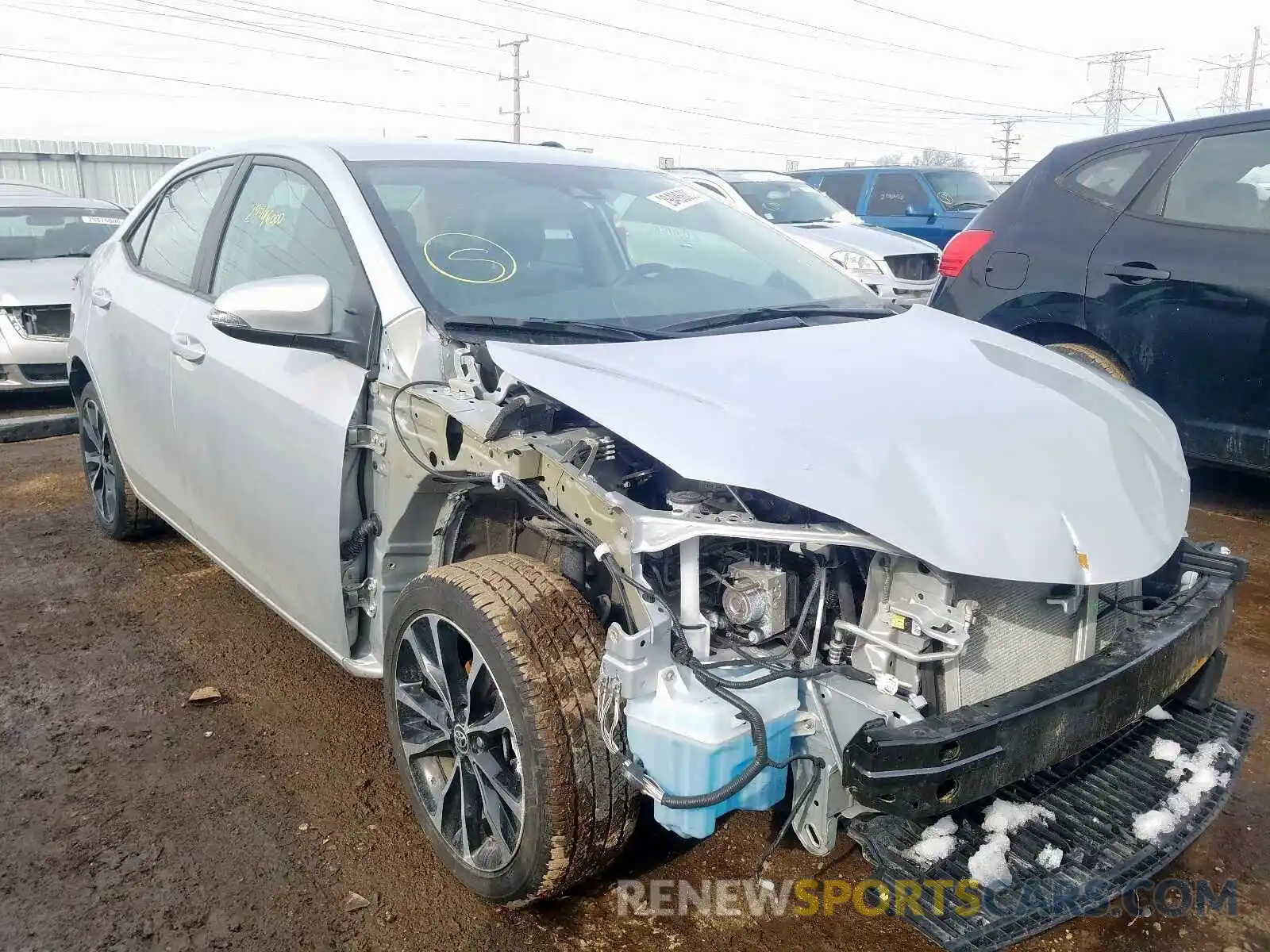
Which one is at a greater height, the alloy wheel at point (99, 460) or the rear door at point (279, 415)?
the rear door at point (279, 415)

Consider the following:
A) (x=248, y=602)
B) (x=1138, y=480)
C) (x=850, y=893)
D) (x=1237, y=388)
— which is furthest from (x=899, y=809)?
(x=1237, y=388)

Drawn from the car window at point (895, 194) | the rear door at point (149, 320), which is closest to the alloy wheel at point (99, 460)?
the rear door at point (149, 320)

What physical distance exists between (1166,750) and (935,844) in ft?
2.48

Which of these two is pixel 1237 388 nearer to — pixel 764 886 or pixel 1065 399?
pixel 1065 399

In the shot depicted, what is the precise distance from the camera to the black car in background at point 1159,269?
4.43 m

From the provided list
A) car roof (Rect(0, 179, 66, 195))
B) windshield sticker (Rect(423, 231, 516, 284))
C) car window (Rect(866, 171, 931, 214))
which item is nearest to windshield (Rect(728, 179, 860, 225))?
car window (Rect(866, 171, 931, 214))

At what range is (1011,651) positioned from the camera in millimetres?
2164

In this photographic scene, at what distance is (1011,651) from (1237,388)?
3033 millimetres

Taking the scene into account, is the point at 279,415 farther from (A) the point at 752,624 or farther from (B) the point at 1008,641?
(B) the point at 1008,641

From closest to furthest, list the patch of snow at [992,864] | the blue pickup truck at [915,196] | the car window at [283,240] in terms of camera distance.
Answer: the patch of snow at [992,864]
the car window at [283,240]
the blue pickup truck at [915,196]

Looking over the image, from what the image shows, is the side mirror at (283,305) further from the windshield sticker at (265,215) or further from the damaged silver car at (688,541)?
the windshield sticker at (265,215)

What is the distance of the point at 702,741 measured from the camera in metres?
1.81

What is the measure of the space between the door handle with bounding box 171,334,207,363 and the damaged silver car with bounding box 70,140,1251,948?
8 centimetres

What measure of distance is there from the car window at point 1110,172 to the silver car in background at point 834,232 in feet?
9.18
